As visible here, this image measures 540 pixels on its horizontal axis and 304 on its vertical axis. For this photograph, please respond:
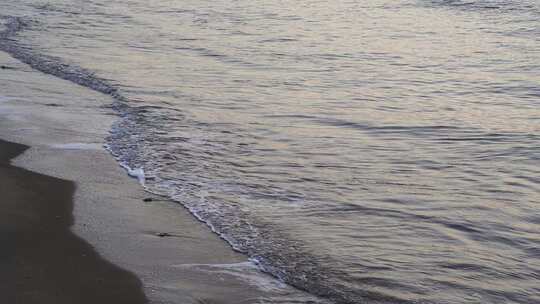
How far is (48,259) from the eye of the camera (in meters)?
5.03

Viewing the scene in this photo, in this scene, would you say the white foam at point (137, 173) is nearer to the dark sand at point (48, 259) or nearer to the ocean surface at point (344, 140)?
the ocean surface at point (344, 140)

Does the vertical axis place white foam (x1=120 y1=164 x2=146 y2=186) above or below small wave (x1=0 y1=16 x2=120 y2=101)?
below

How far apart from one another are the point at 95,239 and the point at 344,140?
3.46 m

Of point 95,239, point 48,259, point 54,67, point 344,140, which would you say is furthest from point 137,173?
point 54,67

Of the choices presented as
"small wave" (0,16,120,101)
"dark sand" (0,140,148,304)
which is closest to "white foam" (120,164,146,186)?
"dark sand" (0,140,148,304)

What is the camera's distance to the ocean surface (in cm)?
541

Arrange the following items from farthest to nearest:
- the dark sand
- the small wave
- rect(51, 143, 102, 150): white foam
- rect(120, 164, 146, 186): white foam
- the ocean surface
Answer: the small wave, rect(51, 143, 102, 150): white foam, rect(120, 164, 146, 186): white foam, the ocean surface, the dark sand

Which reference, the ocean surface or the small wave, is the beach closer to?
the ocean surface

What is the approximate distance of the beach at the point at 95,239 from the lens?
4723mm

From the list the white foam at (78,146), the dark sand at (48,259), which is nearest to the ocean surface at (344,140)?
the white foam at (78,146)

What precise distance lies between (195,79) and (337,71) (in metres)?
2.10

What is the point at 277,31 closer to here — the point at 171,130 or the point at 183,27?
the point at 183,27

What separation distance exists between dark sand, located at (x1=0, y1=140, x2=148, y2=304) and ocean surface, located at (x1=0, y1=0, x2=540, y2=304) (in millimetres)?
899

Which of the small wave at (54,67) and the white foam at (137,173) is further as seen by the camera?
the small wave at (54,67)
